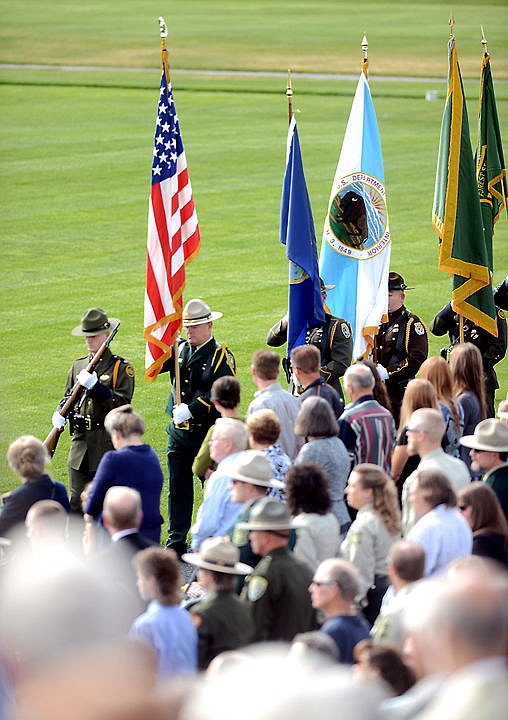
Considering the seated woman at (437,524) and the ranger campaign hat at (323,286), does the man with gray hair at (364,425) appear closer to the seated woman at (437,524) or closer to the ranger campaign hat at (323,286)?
the seated woman at (437,524)

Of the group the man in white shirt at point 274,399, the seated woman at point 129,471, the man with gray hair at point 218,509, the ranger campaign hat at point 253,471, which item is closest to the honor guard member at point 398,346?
the man in white shirt at point 274,399

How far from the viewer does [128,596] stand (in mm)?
5941

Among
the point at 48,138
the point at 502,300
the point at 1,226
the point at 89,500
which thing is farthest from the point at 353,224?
the point at 48,138

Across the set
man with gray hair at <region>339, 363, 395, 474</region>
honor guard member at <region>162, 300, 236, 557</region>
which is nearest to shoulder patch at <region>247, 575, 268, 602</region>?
man with gray hair at <region>339, 363, 395, 474</region>

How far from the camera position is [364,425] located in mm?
A: 8055

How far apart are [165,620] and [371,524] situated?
146cm

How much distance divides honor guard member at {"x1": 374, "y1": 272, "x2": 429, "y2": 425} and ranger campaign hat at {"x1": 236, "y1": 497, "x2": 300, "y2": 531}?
4.22m

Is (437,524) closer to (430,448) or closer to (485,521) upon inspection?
(485,521)

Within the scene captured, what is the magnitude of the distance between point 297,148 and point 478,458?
424 centimetres

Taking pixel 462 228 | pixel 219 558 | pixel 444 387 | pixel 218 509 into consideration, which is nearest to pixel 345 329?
pixel 462 228

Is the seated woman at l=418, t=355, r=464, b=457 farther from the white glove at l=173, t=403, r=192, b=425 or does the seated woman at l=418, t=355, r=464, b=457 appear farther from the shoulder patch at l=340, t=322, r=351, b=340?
the white glove at l=173, t=403, r=192, b=425

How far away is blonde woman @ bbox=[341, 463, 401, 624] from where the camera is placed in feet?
21.5

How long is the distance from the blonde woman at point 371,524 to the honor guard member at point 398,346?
12.2 feet

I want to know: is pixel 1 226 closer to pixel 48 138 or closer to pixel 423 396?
pixel 48 138
